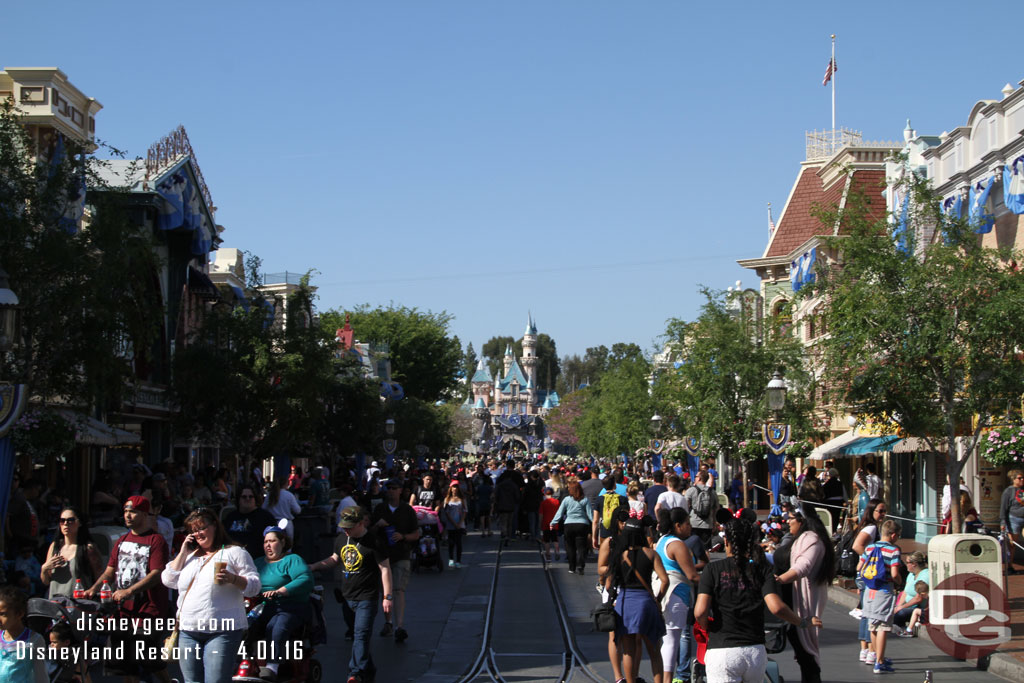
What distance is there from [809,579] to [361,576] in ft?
13.1

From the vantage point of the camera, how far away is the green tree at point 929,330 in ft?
54.3

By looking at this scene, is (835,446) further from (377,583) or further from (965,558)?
(377,583)

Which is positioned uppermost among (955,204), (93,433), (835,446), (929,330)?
(955,204)

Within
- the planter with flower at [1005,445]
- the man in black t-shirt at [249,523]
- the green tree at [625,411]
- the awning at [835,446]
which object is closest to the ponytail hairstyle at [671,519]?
the man in black t-shirt at [249,523]

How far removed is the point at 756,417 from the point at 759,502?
10075mm

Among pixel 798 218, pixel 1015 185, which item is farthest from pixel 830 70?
pixel 1015 185

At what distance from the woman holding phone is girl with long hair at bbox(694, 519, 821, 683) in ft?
10.3

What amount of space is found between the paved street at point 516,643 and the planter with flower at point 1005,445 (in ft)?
16.1

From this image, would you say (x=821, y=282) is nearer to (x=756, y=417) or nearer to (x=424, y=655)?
(x=424, y=655)

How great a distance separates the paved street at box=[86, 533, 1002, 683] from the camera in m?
11.3

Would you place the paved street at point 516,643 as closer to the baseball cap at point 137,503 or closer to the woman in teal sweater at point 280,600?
the woman in teal sweater at point 280,600

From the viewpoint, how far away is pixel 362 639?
10.4 metres

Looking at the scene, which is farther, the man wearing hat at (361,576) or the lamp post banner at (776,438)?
the lamp post banner at (776,438)

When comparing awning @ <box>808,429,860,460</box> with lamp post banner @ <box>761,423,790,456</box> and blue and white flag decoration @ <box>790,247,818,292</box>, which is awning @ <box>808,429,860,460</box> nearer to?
lamp post banner @ <box>761,423,790,456</box>
